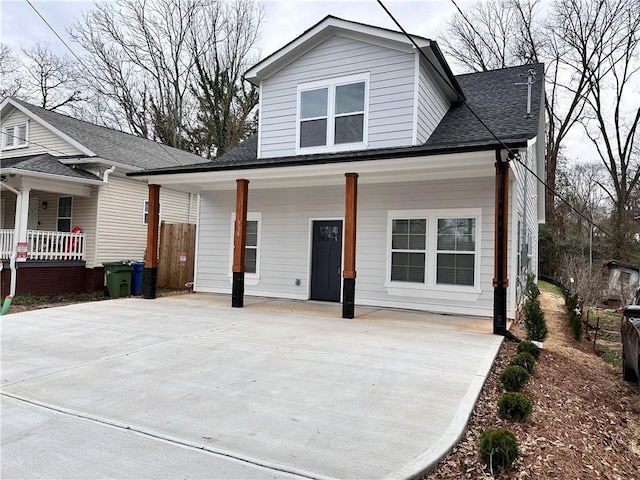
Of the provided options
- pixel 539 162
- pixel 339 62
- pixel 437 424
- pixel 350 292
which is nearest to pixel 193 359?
pixel 437 424

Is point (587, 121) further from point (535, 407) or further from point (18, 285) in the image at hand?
point (18, 285)

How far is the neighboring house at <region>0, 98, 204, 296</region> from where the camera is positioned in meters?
11.2

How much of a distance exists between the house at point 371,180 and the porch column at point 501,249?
3 cm

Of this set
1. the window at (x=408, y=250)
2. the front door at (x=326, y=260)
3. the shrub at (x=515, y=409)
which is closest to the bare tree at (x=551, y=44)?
the window at (x=408, y=250)

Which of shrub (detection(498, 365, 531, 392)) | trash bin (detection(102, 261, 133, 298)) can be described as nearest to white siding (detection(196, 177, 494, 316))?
trash bin (detection(102, 261, 133, 298))

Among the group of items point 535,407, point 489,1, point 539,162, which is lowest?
point 535,407

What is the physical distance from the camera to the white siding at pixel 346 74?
8830 mm

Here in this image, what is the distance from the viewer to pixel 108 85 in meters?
23.4

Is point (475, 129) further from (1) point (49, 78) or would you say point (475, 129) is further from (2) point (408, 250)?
(1) point (49, 78)

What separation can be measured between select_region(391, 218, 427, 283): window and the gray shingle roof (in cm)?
901

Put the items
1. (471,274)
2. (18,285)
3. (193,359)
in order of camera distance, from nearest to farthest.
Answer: (193,359) → (471,274) → (18,285)

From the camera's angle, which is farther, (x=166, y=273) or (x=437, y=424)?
(x=166, y=273)

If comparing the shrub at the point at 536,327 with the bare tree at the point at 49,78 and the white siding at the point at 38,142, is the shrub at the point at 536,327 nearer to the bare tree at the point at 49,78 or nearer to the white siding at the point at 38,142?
the white siding at the point at 38,142

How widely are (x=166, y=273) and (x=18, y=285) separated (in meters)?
3.92
